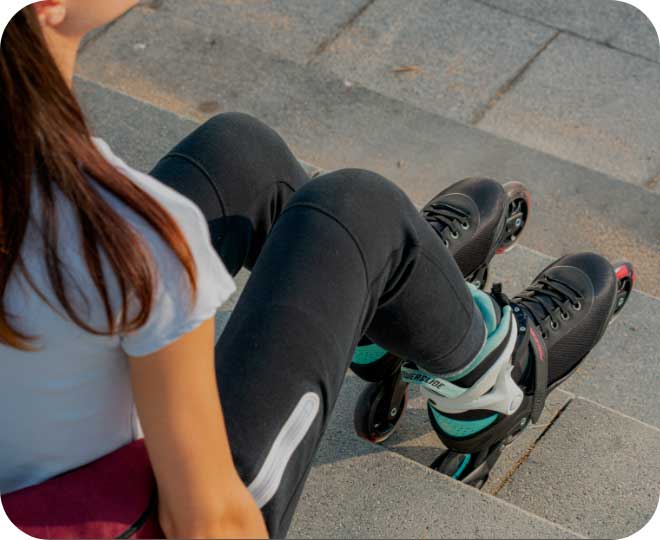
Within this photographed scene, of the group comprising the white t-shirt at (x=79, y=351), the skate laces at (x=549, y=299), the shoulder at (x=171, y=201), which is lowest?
the skate laces at (x=549, y=299)

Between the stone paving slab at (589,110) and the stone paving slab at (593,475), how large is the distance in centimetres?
151

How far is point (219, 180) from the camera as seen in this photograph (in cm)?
195

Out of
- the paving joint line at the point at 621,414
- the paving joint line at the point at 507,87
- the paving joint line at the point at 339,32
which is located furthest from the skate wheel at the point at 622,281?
the paving joint line at the point at 339,32

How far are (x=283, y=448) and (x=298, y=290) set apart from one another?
0.25 meters

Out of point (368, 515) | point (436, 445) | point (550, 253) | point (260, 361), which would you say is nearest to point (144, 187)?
point (260, 361)

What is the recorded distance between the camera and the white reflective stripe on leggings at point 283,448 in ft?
4.94

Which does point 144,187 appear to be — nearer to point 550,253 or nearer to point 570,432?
point 570,432

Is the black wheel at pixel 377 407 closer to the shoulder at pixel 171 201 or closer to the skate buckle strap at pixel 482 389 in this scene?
the skate buckle strap at pixel 482 389

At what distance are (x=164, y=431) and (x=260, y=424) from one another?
27 cm

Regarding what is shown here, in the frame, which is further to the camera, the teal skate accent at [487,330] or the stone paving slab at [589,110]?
the stone paving slab at [589,110]

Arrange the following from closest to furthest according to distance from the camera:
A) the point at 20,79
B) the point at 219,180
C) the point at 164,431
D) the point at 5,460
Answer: the point at 20,79 → the point at 164,431 → the point at 5,460 → the point at 219,180

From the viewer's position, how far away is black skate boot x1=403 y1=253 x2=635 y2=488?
6.83 ft

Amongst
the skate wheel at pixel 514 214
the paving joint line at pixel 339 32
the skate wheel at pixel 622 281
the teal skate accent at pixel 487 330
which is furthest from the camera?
the paving joint line at pixel 339 32

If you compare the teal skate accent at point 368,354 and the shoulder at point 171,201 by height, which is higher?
the shoulder at point 171,201
